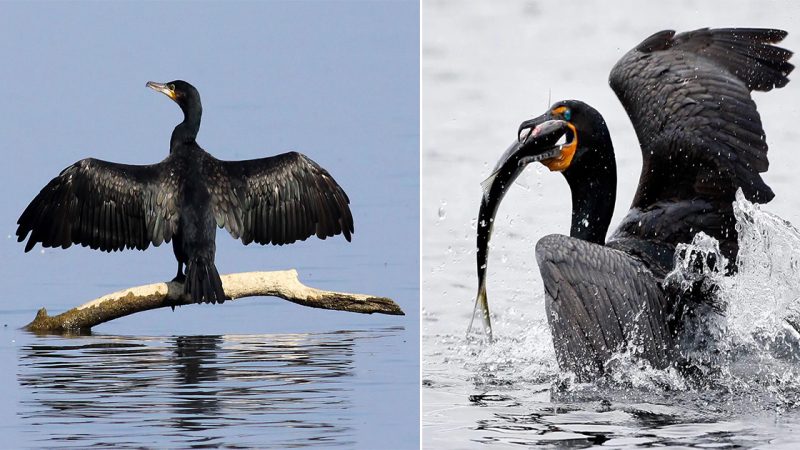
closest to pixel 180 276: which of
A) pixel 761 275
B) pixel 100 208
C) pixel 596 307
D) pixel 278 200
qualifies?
pixel 100 208

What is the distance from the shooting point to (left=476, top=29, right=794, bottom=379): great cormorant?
571 cm

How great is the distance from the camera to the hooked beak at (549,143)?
645 cm

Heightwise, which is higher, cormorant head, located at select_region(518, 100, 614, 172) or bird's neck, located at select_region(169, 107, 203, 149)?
bird's neck, located at select_region(169, 107, 203, 149)

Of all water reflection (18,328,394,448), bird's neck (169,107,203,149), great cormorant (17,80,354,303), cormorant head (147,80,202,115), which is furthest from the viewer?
cormorant head (147,80,202,115)

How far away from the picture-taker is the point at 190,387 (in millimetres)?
6652

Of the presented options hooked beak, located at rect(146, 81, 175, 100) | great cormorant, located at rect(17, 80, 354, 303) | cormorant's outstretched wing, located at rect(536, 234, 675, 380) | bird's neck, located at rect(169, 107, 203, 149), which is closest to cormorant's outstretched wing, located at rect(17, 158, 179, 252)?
great cormorant, located at rect(17, 80, 354, 303)

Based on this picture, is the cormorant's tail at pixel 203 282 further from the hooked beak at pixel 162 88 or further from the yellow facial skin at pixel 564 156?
the yellow facial skin at pixel 564 156

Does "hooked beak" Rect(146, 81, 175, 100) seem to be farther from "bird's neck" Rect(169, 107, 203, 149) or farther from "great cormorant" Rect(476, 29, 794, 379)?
"great cormorant" Rect(476, 29, 794, 379)

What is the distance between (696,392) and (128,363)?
3164 millimetres

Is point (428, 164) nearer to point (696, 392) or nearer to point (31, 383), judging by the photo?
point (31, 383)

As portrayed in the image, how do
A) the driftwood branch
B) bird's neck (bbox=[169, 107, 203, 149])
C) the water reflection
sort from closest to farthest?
1. the water reflection
2. the driftwood branch
3. bird's neck (bbox=[169, 107, 203, 149])

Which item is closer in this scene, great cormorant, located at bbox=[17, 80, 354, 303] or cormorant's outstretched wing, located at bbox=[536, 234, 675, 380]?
cormorant's outstretched wing, located at bbox=[536, 234, 675, 380]

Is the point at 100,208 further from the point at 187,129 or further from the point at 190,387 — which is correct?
the point at 190,387

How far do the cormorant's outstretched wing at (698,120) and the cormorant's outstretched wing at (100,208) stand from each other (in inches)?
133
